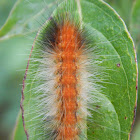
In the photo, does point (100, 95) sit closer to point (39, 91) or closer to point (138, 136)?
point (39, 91)

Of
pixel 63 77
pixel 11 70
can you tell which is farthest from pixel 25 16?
pixel 11 70

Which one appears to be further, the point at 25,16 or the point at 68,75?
the point at 25,16

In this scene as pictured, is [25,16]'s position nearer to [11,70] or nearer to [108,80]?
[108,80]

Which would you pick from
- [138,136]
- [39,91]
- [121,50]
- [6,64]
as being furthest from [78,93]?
[6,64]

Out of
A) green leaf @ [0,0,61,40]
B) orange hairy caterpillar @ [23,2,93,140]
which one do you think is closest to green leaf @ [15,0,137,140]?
orange hairy caterpillar @ [23,2,93,140]

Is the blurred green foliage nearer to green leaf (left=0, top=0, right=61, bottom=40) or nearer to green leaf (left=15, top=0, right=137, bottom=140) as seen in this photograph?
green leaf (left=0, top=0, right=61, bottom=40)
